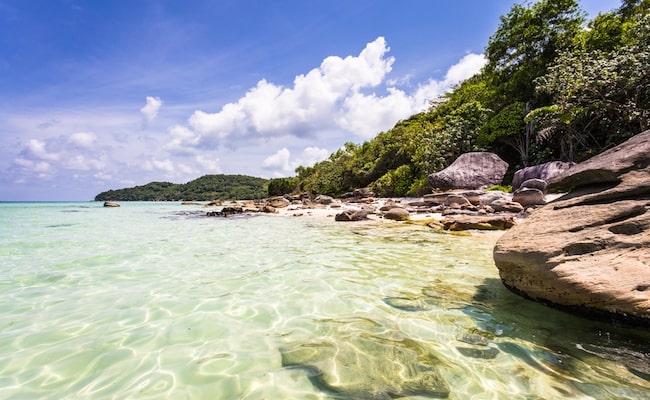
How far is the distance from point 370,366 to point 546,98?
95.7 feet

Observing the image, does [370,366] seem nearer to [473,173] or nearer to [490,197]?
[490,197]

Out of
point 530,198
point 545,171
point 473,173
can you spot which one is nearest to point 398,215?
point 530,198

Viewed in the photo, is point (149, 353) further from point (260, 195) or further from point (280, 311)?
point (260, 195)

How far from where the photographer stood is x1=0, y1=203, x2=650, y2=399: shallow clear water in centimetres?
241

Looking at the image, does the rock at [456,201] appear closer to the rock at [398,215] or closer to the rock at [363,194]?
the rock at [398,215]

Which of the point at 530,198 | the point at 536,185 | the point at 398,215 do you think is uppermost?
the point at 536,185

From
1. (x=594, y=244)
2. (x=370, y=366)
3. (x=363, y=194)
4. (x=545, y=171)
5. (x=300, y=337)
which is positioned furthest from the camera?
(x=363, y=194)

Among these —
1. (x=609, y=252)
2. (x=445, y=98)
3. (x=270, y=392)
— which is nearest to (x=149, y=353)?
(x=270, y=392)

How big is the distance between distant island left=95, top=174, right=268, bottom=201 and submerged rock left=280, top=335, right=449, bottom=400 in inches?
3585

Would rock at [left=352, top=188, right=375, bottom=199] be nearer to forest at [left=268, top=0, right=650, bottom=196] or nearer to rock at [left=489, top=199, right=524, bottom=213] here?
forest at [left=268, top=0, right=650, bottom=196]

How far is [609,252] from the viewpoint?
10.7ft

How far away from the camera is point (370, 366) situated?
2637 millimetres

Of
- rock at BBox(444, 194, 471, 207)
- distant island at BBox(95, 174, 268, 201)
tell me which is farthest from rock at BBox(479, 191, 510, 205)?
distant island at BBox(95, 174, 268, 201)

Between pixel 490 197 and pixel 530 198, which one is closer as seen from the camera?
pixel 530 198
